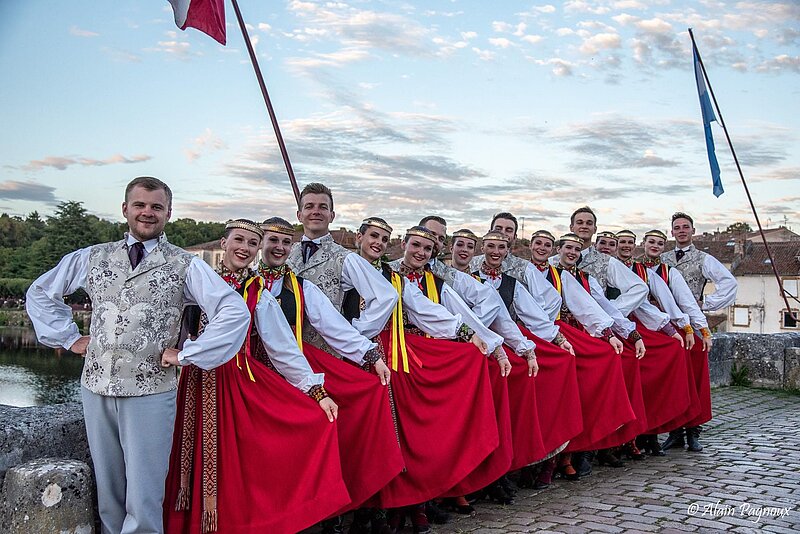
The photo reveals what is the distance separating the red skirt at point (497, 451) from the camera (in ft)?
19.4

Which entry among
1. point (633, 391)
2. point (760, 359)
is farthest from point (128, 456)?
point (760, 359)

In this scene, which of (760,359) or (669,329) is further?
(760,359)

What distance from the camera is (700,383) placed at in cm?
879

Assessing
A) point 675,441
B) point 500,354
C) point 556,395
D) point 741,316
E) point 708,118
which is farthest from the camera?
point 741,316

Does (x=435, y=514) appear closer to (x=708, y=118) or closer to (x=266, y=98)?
(x=266, y=98)

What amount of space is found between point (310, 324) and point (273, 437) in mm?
996

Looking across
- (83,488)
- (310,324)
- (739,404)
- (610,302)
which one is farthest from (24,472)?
(739,404)

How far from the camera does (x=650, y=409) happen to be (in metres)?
8.23

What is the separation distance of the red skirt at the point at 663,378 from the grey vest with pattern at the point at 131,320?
5482mm

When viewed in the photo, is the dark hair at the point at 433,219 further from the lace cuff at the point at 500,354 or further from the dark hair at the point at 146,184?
the dark hair at the point at 146,184

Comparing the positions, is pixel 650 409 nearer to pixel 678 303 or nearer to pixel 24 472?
pixel 678 303

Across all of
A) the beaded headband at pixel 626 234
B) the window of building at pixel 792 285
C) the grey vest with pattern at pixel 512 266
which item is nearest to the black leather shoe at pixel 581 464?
the grey vest with pattern at pixel 512 266

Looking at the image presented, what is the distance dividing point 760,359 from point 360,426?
9046mm

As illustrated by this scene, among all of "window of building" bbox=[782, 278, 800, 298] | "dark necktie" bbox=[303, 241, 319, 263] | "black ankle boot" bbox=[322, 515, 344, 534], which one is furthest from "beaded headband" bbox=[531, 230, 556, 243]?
"window of building" bbox=[782, 278, 800, 298]
